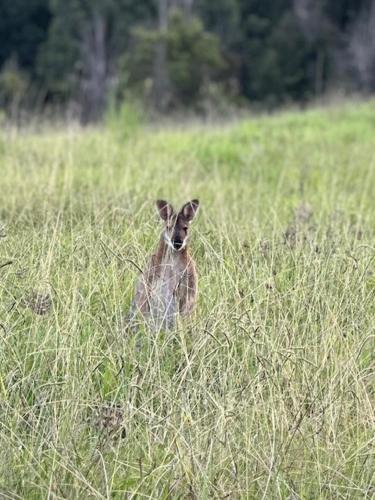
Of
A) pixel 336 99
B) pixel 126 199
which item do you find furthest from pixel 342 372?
pixel 336 99

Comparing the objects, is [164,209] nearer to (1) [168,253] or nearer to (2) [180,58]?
(1) [168,253]

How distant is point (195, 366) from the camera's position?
324cm

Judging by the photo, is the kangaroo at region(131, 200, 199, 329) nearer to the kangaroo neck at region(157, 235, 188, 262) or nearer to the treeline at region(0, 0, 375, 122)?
the kangaroo neck at region(157, 235, 188, 262)

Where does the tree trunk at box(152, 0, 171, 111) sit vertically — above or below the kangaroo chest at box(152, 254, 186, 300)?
below

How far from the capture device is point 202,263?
4199 millimetres

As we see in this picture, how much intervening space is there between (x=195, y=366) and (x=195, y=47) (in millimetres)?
19388

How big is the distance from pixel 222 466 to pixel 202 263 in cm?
162

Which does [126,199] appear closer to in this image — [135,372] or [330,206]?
[330,206]

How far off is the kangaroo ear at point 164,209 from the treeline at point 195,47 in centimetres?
1806

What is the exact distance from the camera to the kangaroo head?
12.1ft

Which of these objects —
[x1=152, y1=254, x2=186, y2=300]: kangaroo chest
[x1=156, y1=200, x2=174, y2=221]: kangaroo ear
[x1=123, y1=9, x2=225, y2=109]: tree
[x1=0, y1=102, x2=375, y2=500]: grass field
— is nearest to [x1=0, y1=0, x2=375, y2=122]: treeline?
[x1=123, y1=9, x2=225, y2=109]: tree

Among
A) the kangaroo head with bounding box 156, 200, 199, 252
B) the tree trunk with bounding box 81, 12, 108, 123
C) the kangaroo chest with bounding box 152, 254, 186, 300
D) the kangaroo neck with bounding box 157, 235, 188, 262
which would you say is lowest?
the tree trunk with bounding box 81, 12, 108, 123

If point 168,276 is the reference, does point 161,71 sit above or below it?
below

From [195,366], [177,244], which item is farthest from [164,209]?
[195,366]
